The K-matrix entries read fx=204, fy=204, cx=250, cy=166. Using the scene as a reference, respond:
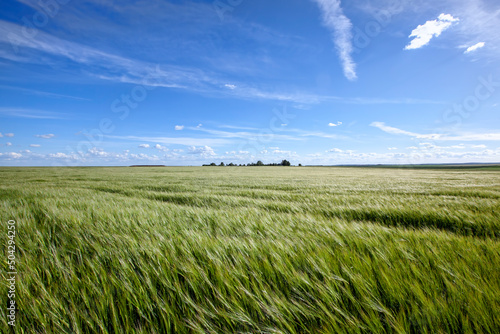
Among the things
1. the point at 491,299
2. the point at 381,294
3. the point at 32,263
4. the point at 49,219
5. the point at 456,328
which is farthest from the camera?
the point at 49,219

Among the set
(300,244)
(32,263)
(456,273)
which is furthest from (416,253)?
(32,263)

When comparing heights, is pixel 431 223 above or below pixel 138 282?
below

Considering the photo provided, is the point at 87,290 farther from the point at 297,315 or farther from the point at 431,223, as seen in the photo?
the point at 431,223

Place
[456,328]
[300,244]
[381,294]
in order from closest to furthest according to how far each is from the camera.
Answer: [456,328] < [381,294] < [300,244]

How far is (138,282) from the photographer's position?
50.9 inches

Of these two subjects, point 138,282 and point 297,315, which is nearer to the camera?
point 297,315

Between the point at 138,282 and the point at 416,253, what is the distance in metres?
2.08

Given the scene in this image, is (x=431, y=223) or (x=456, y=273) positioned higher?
(x=456, y=273)

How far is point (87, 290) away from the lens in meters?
1.29

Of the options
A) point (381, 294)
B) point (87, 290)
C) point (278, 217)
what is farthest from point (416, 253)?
point (87, 290)

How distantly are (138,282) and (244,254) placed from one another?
76cm

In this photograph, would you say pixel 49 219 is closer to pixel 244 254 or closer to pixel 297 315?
pixel 244 254

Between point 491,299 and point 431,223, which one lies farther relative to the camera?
point 431,223

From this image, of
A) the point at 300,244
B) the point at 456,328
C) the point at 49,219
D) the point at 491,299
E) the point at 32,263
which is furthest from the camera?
the point at 49,219
